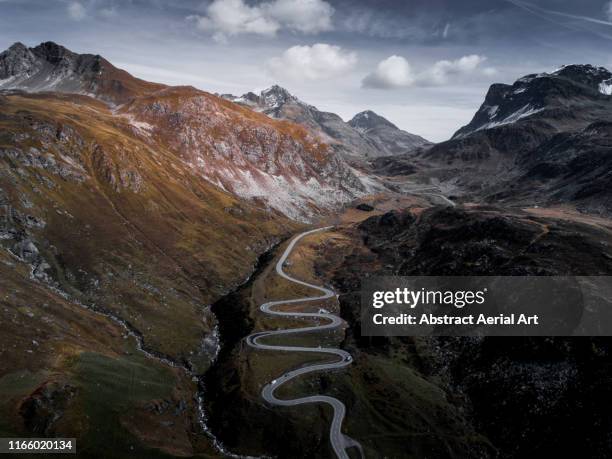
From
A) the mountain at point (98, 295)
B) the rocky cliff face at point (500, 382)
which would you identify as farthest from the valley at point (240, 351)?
the mountain at point (98, 295)

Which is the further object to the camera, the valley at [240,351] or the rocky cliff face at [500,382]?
the rocky cliff face at [500,382]

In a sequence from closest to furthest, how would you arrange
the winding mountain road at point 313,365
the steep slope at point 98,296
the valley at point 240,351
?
the steep slope at point 98,296
the valley at point 240,351
the winding mountain road at point 313,365

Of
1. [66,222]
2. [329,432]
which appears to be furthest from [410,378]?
[66,222]

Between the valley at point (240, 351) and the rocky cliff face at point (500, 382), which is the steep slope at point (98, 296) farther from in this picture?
the rocky cliff face at point (500, 382)

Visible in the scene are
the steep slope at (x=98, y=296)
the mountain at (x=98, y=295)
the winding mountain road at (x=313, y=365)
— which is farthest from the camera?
the winding mountain road at (x=313, y=365)

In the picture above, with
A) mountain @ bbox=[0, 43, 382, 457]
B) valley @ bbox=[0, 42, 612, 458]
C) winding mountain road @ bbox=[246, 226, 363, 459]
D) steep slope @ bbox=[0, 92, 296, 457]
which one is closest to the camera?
steep slope @ bbox=[0, 92, 296, 457]

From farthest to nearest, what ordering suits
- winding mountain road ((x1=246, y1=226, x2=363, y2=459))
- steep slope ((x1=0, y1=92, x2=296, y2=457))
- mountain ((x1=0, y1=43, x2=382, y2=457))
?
winding mountain road ((x1=246, y1=226, x2=363, y2=459)) → mountain ((x1=0, y1=43, x2=382, y2=457)) → steep slope ((x1=0, y1=92, x2=296, y2=457))

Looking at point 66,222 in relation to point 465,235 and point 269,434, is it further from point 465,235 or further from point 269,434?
point 465,235

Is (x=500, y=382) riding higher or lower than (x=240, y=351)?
higher

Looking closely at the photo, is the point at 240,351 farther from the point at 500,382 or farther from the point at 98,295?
the point at 500,382

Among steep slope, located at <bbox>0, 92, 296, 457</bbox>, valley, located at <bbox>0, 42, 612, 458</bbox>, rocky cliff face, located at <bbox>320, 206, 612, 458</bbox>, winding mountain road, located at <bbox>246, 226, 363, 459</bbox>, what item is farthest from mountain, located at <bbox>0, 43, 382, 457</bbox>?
rocky cliff face, located at <bbox>320, 206, 612, 458</bbox>

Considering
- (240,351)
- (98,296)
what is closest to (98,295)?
(98,296)

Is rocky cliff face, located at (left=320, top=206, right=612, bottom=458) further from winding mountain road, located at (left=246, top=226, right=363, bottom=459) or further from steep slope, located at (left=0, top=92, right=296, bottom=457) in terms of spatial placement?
steep slope, located at (left=0, top=92, right=296, bottom=457)
